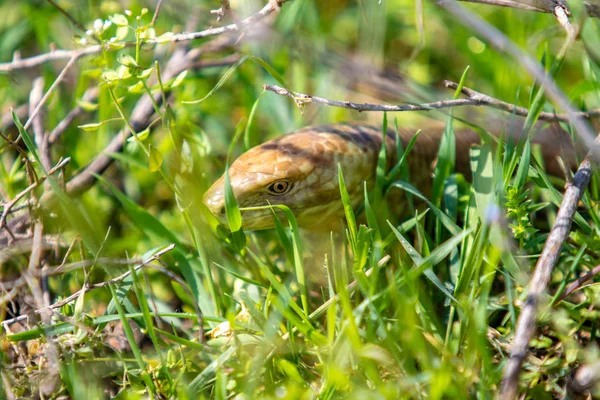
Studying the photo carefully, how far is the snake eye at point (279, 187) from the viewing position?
239 cm

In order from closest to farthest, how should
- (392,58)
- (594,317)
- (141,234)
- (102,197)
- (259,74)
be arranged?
(594,317) → (141,234) → (102,197) → (259,74) → (392,58)

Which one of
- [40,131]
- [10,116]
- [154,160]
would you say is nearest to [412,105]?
[154,160]

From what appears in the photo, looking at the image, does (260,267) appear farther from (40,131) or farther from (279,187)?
(40,131)

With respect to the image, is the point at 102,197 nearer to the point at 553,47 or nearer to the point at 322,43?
the point at 322,43

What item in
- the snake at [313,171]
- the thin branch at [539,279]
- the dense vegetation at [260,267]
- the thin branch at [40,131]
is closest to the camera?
the thin branch at [539,279]

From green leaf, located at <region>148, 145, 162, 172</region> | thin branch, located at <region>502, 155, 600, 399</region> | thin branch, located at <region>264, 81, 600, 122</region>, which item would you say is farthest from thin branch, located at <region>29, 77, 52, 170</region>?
thin branch, located at <region>502, 155, 600, 399</region>

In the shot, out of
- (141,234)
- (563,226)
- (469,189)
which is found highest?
(563,226)

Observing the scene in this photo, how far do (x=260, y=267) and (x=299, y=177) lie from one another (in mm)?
433

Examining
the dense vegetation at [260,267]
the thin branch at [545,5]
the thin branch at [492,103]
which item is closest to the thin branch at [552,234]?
the dense vegetation at [260,267]

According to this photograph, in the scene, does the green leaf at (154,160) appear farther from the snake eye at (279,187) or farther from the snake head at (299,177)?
the snake eye at (279,187)

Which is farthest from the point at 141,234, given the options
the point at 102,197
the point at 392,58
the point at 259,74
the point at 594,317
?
the point at 392,58

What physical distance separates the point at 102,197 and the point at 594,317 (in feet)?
6.55

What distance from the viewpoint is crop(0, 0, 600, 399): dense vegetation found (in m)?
1.85

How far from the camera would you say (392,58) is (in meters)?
4.03
